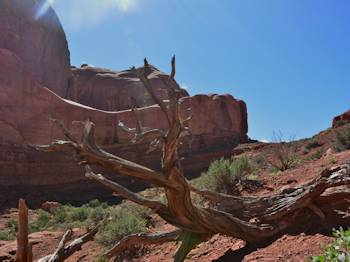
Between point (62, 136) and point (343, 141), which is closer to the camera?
point (343, 141)

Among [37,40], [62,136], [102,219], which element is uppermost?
[37,40]

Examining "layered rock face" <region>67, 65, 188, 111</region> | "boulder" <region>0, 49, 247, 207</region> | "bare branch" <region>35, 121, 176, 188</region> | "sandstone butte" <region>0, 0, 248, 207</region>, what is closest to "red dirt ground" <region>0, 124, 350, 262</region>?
"bare branch" <region>35, 121, 176, 188</region>

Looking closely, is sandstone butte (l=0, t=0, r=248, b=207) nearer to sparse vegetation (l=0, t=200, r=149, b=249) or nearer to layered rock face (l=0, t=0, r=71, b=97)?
layered rock face (l=0, t=0, r=71, b=97)

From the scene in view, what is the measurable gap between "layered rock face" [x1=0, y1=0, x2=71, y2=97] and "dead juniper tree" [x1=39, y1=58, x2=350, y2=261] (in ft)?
116

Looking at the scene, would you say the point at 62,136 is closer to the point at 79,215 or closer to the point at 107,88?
the point at 79,215

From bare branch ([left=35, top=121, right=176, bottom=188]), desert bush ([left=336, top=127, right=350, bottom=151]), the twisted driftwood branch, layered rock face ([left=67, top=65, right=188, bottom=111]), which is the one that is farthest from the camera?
layered rock face ([left=67, top=65, right=188, bottom=111])

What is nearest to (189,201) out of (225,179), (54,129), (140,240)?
(140,240)

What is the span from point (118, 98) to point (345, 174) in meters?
52.3

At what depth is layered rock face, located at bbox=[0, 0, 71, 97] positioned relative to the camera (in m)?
39.7

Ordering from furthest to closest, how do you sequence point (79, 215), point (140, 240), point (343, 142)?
point (79, 215) < point (343, 142) < point (140, 240)

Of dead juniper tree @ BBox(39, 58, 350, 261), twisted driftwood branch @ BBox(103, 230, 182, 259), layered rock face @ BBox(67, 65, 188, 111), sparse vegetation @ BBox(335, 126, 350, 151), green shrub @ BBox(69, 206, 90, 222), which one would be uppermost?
layered rock face @ BBox(67, 65, 188, 111)

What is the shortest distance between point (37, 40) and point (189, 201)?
147ft

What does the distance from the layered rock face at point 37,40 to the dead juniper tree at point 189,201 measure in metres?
35.5

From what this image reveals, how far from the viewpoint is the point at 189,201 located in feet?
17.2
